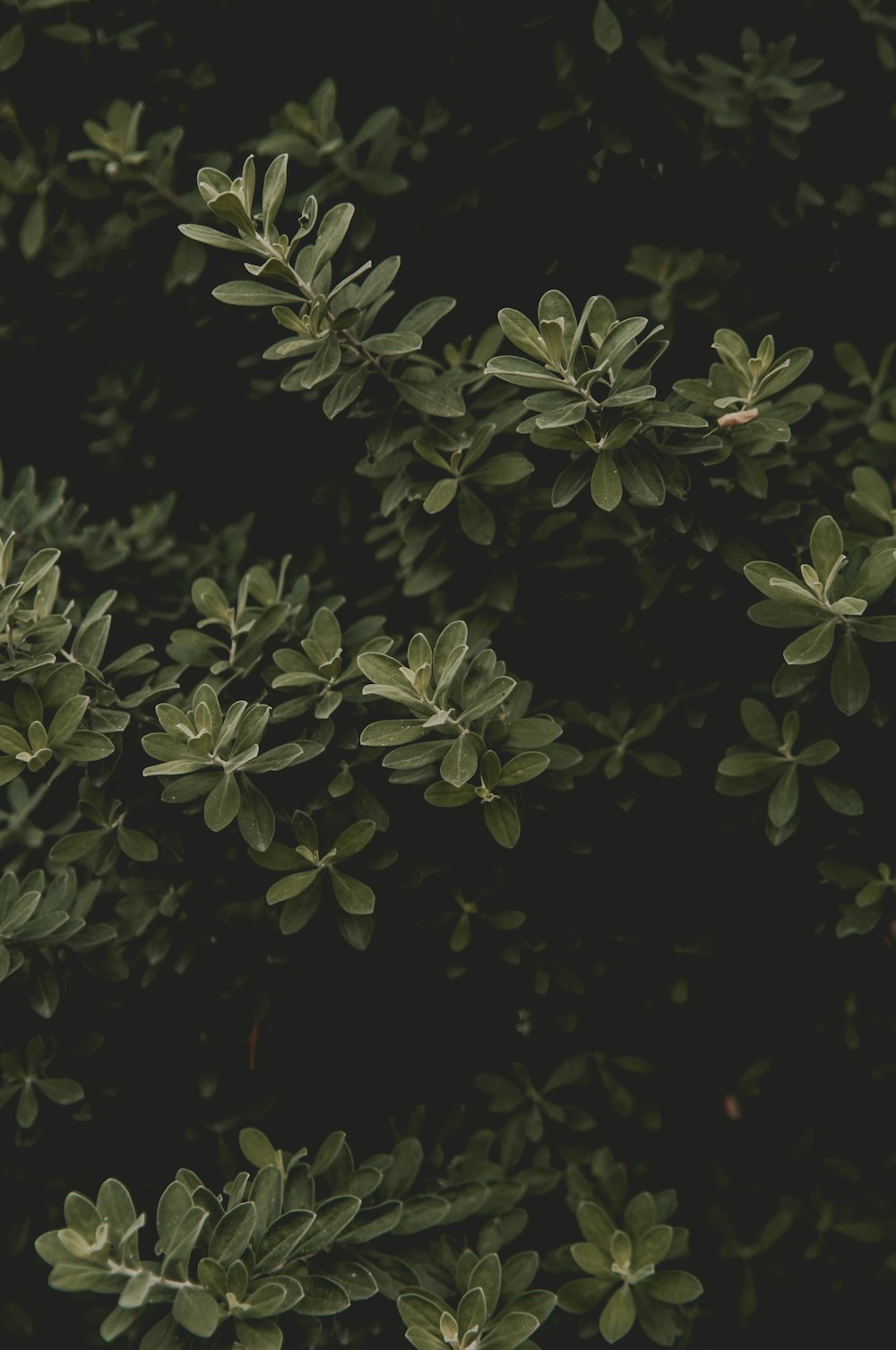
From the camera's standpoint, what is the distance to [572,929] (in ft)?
9.07

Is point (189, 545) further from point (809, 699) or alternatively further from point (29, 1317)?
point (29, 1317)

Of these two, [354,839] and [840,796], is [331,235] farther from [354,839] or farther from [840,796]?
[840,796]

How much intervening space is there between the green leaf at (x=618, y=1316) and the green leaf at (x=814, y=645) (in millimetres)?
1331

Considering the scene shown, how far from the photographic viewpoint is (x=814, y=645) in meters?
2.12

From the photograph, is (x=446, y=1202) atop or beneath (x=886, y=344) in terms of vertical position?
beneath

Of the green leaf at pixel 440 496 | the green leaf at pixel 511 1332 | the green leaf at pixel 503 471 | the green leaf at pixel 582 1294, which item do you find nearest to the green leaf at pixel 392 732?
the green leaf at pixel 440 496

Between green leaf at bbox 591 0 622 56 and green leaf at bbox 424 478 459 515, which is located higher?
green leaf at bbox 591 0 622 56

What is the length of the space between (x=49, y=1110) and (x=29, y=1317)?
44 centimetres

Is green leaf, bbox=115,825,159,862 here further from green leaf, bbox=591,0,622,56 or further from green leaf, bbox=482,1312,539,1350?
green leaf, bbox=591,0,622,56

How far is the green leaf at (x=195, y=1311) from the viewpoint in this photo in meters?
1.80

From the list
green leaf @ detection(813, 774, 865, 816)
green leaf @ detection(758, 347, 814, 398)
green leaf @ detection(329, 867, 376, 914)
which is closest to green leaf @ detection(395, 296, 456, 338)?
green leaf @ detection(758, 347, 814, 398)

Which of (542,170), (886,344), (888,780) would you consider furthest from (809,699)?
(542,170)

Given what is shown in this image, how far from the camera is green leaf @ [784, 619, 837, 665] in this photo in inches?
83.2

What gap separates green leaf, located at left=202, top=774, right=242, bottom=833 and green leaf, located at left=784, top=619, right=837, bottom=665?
40.3 inches
